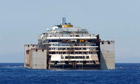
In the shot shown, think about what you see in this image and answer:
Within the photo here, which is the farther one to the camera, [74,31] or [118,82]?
[74,31]

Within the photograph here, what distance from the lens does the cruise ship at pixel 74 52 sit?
158000 mm

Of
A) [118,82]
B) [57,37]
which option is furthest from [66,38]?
[118,82]

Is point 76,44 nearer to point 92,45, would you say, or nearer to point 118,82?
point 92,45

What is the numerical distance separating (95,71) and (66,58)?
8.12m

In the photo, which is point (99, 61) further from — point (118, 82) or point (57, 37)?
point (118, 82)

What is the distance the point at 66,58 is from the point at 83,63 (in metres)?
4.56

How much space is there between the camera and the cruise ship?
518ft

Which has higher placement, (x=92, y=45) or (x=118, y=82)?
(x=92, y=45)

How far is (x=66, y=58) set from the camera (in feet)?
519

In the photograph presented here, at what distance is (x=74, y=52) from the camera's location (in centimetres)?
15988

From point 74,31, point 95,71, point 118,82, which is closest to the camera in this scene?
point 118,82

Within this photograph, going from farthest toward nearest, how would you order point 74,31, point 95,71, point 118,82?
point 74,31, point 95,71, point 118,82

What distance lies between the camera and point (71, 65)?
157750mm

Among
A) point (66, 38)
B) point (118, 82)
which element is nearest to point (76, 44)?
point (66, 38)
